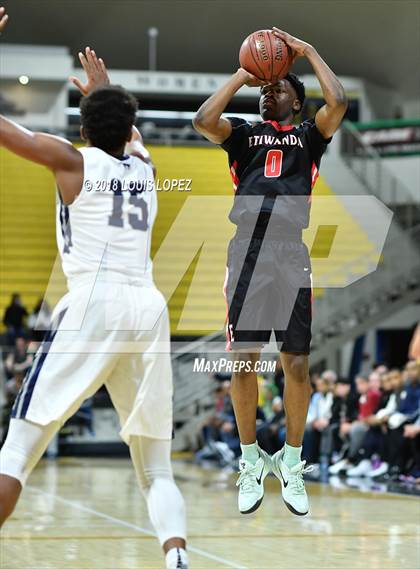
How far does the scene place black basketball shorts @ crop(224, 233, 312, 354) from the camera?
5949 mm

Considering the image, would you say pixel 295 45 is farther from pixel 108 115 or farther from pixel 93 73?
pixel 108 115

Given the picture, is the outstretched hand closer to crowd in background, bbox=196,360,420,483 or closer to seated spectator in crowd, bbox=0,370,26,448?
crowd in background, bbox=196,360,420,483

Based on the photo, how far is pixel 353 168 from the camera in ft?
72.3

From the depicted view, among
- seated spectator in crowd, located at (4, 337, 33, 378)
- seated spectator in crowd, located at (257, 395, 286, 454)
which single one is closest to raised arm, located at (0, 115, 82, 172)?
seated spectator in crowd, located at (257, 395, 286, 454)

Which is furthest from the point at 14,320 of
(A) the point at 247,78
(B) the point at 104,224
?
(B) the point at 104,224

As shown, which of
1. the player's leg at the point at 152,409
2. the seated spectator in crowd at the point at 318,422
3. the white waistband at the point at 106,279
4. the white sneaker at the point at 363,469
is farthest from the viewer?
the seated spectator in crowd at the point at 318,422

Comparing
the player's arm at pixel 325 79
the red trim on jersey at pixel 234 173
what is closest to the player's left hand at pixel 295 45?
the player's arm at pixel 325 79

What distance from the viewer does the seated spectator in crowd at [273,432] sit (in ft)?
49.3

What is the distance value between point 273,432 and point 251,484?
360 inches

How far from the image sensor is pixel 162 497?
487 cm

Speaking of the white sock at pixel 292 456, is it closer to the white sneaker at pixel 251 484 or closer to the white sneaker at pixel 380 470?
the white sneaker at pixel 251 484

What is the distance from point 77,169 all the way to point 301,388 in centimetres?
194

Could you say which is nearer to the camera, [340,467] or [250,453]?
[250,453]

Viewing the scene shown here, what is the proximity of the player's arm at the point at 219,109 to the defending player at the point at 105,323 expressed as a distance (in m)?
0.84
